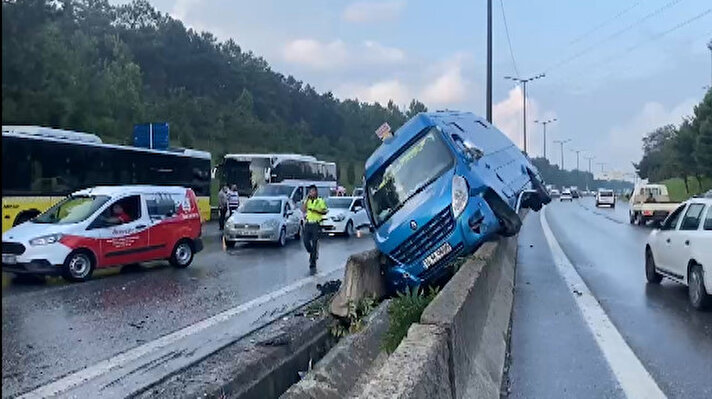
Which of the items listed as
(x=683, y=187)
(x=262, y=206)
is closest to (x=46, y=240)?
(x=262, y=206)

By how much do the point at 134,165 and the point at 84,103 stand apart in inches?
856

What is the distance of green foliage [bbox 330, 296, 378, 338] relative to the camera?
902 centimetres

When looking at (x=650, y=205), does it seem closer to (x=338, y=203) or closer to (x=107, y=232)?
(x=338, y=203)

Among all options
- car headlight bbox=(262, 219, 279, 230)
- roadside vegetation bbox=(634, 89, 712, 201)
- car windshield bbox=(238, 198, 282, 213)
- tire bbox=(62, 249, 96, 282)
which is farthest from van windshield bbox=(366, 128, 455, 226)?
roadside vegetation bbox=(634, 89, 712, 201)

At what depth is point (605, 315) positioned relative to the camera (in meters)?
9.98

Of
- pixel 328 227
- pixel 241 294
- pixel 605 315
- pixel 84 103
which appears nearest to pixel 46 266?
pixel 241 294

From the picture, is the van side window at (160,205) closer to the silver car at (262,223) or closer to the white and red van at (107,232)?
the white and red van at (107,232)

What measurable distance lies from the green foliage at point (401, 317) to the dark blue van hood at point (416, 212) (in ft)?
10.9

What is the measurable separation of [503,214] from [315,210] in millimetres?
5244

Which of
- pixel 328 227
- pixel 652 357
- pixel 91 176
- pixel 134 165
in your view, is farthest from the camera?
pixel 328 227

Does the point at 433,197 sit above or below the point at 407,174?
below

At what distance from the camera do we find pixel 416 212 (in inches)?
447

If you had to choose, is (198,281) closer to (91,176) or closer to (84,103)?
(91,176)

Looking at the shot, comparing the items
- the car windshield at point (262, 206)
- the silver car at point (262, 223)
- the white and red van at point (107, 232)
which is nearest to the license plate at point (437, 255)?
the white and red van at point (107, 232)
